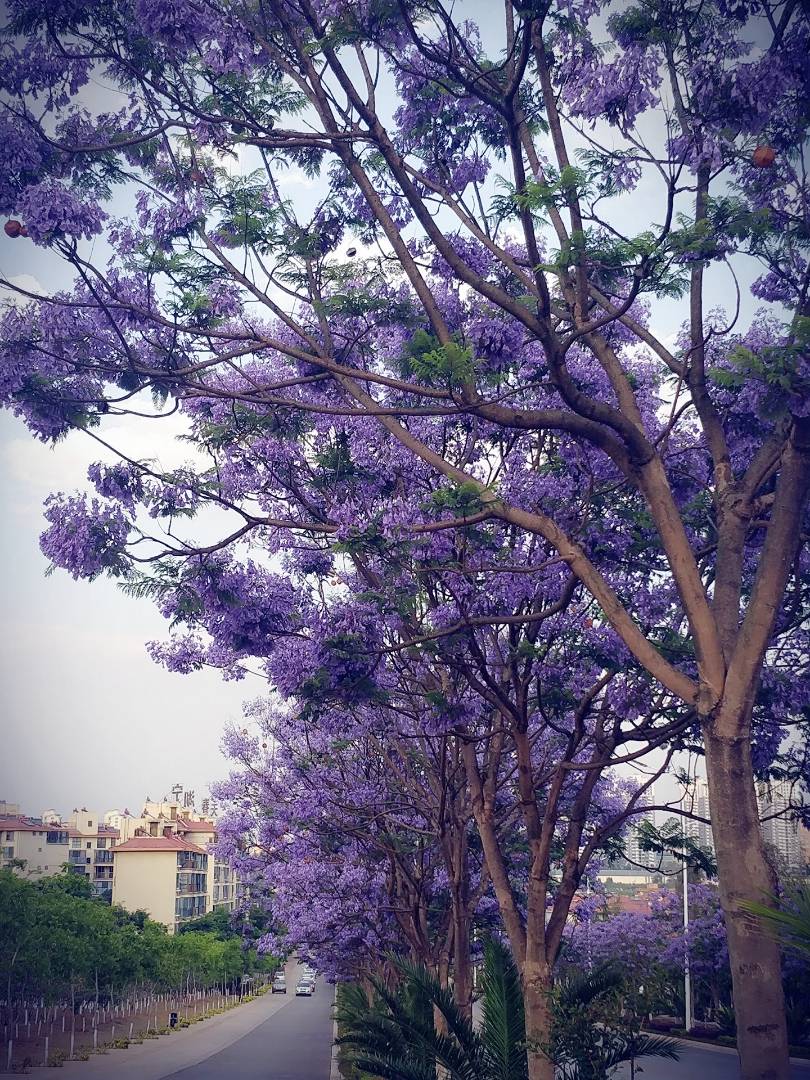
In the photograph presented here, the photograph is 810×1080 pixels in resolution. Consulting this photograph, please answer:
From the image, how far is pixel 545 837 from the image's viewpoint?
9641mm

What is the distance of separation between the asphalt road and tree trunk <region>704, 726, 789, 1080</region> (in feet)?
68.1

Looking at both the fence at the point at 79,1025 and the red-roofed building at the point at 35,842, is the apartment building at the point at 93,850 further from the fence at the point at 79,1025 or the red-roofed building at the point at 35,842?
the fence at the point at 79,1025

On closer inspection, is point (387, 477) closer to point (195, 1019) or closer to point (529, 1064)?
point (529, 1064)

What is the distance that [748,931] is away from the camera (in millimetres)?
5879

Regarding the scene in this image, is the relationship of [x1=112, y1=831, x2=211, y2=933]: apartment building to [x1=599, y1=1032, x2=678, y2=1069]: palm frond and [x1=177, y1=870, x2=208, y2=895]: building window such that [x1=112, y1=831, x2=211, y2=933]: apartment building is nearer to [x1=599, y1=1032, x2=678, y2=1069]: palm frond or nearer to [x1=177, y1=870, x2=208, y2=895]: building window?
[x1=177, y1=870, x2=208, y2=895]: building window

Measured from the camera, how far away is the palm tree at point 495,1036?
8.19m

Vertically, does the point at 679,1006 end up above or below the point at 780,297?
below

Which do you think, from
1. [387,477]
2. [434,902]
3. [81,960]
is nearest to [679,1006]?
[434,902]

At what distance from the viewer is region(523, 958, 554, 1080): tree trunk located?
→ 8.40 m

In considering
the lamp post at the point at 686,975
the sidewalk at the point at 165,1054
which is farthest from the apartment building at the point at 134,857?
the lamp post at the point at 686,975

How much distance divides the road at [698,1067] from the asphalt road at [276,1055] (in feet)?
24.5

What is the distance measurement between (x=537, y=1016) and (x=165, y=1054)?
27769mm

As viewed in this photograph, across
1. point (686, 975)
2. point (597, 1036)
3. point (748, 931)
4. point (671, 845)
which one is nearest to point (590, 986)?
point (597, 1036)

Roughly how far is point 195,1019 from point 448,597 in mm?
49689
